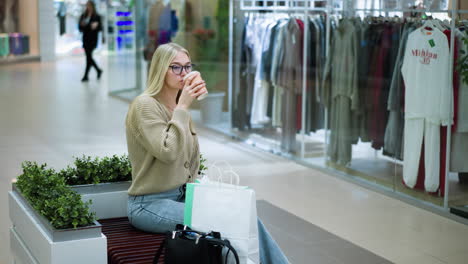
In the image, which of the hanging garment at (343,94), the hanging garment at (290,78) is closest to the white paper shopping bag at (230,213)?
the hanging garment at (343,94)

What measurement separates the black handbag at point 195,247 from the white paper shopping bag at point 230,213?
45 millimetres

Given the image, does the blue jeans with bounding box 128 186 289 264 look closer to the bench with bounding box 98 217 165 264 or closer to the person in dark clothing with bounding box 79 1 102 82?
the bench with bounding box 98 217 165 264

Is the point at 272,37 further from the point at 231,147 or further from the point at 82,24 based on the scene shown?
the point at 82,24

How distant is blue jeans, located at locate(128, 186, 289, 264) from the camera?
131 inches

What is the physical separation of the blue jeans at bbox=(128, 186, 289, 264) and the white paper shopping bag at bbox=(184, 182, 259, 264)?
0.31 m

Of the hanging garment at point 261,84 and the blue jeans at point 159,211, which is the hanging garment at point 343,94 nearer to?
the hanging garment at point 261,84

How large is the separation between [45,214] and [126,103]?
9.26 metres

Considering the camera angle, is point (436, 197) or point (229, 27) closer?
point (436, 197)

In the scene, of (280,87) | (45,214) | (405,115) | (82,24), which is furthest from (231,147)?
(82,24)

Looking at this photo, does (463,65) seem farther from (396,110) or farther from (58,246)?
(58,246)

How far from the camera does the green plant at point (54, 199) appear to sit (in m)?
3.10

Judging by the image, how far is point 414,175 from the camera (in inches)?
233

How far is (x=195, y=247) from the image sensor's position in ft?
9.33

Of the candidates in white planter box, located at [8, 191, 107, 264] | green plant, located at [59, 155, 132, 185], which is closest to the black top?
green plant, located at [59, 155, 132, 185]
